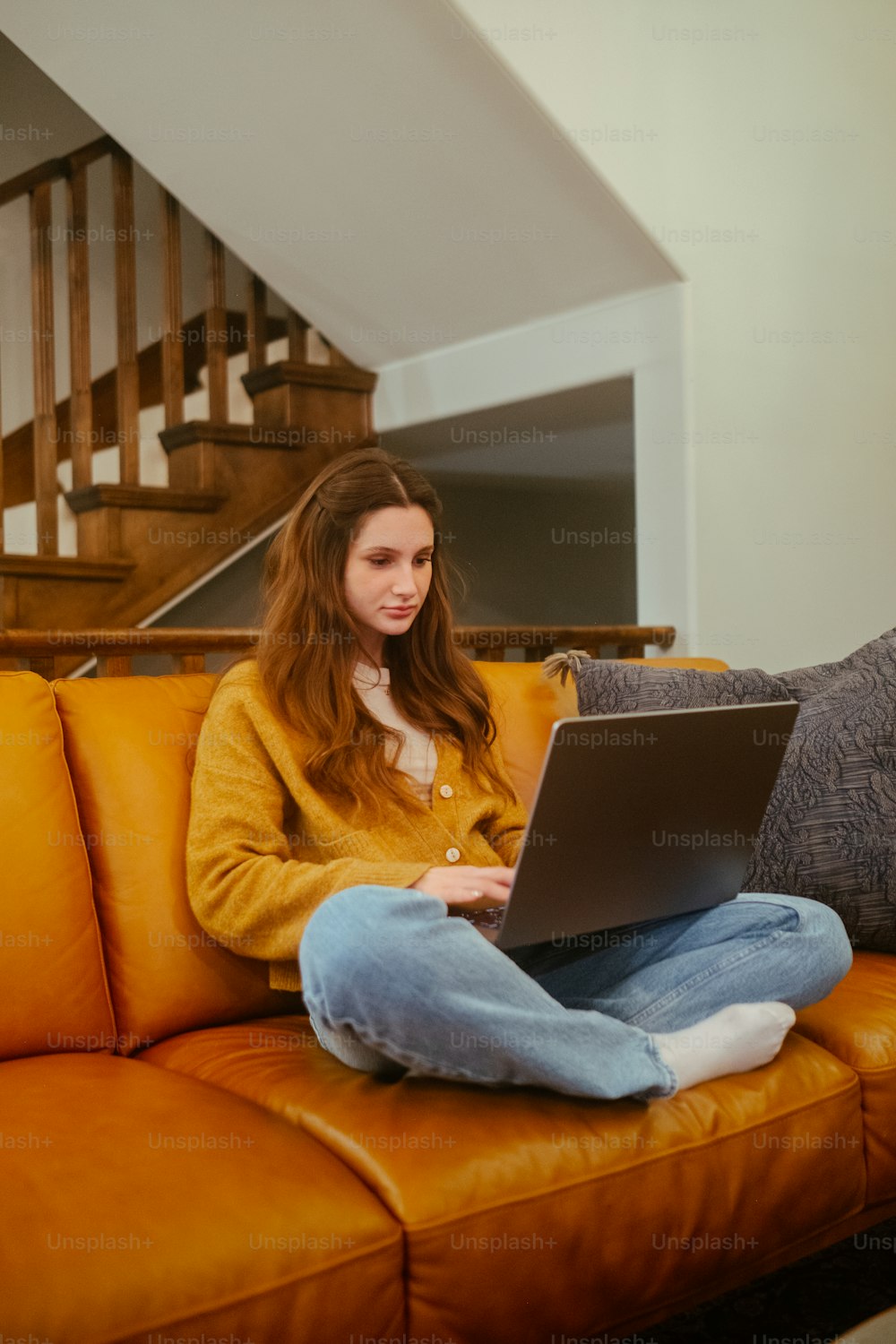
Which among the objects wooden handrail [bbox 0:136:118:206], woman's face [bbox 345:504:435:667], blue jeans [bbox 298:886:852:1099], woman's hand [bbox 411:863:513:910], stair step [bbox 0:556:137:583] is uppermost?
wooden handrail [bbox 0:136:118:206]

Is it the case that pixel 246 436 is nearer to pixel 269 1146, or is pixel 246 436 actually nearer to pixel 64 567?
pixel 64 567

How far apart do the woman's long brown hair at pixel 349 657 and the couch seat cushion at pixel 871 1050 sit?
1.75 ft

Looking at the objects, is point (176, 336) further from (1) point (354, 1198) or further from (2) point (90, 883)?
(1) point (354, 1198)

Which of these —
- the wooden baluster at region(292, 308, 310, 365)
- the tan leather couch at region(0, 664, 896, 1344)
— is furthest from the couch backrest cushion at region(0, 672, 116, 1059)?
the wooden baluster at region(292, 308, 310, 365)

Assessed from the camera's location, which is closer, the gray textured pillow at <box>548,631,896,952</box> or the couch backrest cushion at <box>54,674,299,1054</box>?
the couch backrest cushion at <box>54,674,299,1054</box>

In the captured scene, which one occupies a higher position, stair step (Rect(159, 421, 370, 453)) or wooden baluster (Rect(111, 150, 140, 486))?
A: wooden baluster (Rect(111, 150, 140, 486))

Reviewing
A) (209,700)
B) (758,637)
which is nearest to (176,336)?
(758,637)

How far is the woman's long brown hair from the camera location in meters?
1.61

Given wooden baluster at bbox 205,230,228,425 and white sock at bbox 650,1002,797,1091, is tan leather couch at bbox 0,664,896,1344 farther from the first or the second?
wooden baluster at bbox 205,230,228,425

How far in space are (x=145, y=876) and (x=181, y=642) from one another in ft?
1.99

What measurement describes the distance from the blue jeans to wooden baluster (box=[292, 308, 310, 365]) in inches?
98.9

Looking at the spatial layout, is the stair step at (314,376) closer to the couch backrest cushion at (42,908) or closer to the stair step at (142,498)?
the stair step at (142,498)

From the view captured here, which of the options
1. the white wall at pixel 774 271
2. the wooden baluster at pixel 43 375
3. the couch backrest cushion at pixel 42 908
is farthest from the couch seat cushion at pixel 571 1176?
the wooden baluster at pixel 43 375

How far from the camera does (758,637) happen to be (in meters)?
2.95
